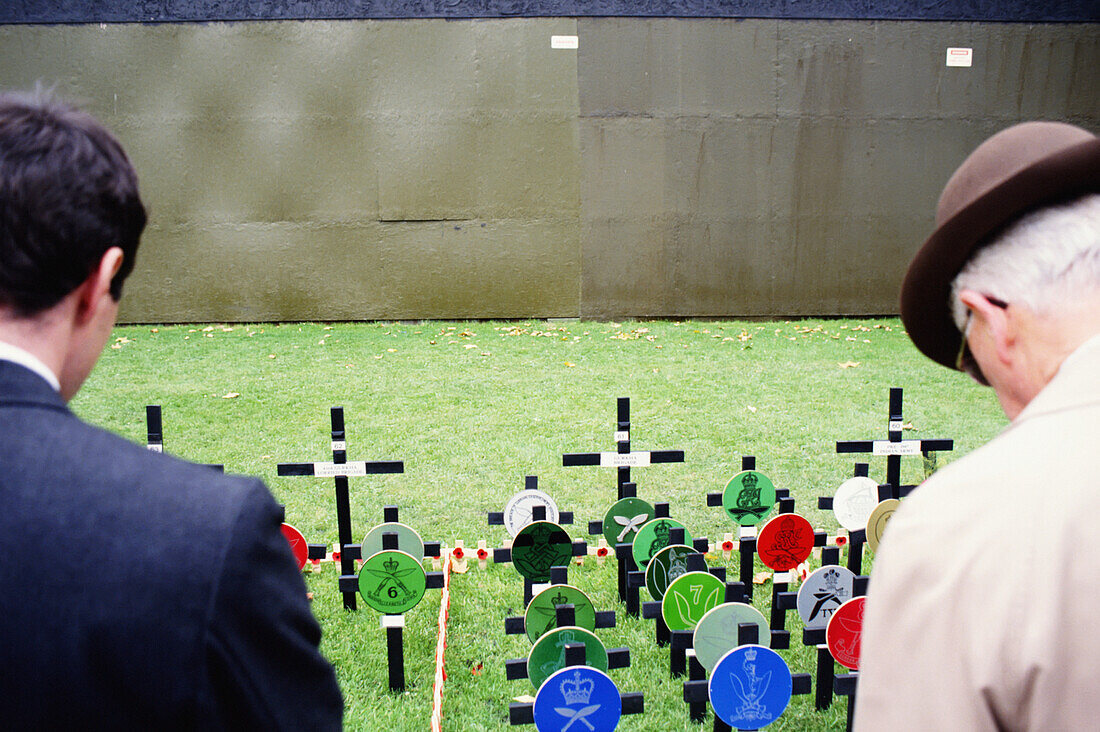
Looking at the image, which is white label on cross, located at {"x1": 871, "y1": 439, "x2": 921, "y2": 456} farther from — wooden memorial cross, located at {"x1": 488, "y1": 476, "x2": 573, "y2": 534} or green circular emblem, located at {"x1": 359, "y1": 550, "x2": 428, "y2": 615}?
green circular emblem, located at {"x1": 359, "y1": 550, "x2": 428, "y2": 615}

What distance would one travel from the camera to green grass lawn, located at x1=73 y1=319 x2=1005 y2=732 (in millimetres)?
3535

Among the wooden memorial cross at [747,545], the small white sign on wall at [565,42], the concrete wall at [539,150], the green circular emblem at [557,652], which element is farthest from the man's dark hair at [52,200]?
the small white sign on wall at [565,42]

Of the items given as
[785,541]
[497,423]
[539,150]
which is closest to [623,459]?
[785,541]

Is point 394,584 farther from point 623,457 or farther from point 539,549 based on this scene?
point 623,457

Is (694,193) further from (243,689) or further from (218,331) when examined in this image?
(243,689)

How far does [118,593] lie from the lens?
0.89 meters

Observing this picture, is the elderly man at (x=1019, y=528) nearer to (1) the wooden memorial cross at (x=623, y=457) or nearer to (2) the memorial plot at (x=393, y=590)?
(2) the memorial plot at (x=393, y=590)

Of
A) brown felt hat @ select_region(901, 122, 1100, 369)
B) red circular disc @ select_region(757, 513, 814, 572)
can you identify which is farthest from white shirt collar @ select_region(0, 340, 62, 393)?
red circular disc @ select_region(757, 513, 814, 572)

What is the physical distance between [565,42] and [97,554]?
11.7m

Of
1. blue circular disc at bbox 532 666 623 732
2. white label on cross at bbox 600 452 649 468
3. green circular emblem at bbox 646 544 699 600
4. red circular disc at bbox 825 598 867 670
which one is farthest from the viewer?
white label on cross at bbox 600 452 649 468

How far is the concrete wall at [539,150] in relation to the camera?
11.4 m

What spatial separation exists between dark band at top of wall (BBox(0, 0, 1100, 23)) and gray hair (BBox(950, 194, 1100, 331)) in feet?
37.3

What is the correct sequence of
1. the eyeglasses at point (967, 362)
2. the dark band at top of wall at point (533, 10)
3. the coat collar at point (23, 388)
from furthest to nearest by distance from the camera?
the dark band at top of wall at point (533, 10), the eyeglasses at point (967, 362), the coat collar at point (23, 388)

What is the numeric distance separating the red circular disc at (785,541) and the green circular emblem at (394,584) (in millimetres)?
1493
